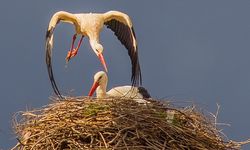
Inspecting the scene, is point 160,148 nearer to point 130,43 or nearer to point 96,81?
point 96,81

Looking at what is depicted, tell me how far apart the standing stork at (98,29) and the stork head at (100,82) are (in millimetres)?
393

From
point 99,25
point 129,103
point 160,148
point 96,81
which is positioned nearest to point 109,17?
point 99,25

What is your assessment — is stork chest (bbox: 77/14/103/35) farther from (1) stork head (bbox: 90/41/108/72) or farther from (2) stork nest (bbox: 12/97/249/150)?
(2) stork nest (bbox: 12/97/249/150)

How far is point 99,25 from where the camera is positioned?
7.57 meters

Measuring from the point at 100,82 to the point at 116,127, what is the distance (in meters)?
1.30

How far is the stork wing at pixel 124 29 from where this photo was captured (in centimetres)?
775

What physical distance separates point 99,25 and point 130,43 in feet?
1.51

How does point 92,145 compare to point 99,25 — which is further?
point 99,25

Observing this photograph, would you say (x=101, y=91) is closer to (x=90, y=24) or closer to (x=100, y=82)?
(x=100, y=82)

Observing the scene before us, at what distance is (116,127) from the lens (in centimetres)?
531

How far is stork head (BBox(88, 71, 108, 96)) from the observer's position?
657cm

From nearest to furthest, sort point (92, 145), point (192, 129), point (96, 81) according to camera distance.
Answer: point (92, 145) < point (192, 129) < point (96, 81)

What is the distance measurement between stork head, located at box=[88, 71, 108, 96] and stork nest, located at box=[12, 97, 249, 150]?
859 mm

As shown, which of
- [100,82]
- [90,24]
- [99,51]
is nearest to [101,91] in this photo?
[100,82]
